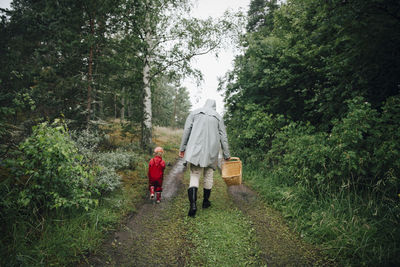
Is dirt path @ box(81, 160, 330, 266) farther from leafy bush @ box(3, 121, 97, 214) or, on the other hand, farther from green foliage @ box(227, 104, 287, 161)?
green foliage @ box(227, 104, 287, 161)

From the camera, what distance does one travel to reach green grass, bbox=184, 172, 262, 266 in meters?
2.45

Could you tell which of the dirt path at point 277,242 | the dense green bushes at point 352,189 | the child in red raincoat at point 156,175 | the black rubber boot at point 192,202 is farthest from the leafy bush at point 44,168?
the dense green bushes at point 352,189

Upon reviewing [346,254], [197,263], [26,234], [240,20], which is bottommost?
[197,263]

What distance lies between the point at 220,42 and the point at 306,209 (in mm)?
9419

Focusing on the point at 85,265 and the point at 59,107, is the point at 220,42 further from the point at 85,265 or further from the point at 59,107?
the point at 85,265

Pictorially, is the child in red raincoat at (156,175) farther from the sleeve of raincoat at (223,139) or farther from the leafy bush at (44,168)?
the leafy bush at (44,168)

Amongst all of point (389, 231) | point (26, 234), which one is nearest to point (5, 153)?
point (26, 234)

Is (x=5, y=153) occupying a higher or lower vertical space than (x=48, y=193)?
higher

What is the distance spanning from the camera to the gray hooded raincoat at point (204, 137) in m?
3.85

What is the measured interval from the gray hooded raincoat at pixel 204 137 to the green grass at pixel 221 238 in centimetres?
103

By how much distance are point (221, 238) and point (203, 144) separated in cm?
180

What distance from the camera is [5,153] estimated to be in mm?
2529

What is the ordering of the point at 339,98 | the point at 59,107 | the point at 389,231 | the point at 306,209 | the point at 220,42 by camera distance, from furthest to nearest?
the point at 220,42
the point at 59,107
the point at 339,98
the point at 306,209
the point at 389,231

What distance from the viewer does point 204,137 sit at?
395cm
